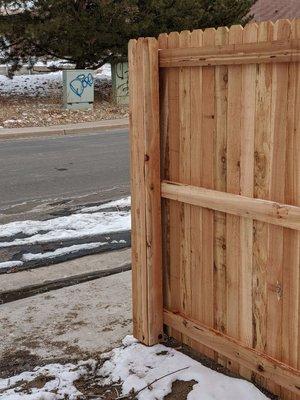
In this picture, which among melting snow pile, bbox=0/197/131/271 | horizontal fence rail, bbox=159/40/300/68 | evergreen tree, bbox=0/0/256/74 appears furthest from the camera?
evergreen tree, bbox=0/0/256/74

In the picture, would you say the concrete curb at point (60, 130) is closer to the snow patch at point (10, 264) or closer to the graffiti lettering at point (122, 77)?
the graffiti lettering at point (122, 77)

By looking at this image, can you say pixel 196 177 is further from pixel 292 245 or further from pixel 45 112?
pixel 45 112

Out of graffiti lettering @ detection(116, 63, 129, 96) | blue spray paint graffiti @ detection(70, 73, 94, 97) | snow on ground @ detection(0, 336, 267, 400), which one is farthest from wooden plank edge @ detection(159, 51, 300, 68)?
graffiti lettering @ detection(116, 63, 129, 96)

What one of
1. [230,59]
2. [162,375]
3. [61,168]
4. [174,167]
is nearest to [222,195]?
[174,167]

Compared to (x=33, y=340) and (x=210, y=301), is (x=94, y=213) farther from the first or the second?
(x=210, y=301)

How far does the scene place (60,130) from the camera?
16.9 meters

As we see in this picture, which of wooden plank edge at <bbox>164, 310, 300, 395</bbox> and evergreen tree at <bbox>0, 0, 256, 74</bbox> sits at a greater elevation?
evergreen tree at <bbox>0, 0, 256, 74</bbox>

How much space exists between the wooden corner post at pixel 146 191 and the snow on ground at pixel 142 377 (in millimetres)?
197

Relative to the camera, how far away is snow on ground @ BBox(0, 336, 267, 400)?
315 cm

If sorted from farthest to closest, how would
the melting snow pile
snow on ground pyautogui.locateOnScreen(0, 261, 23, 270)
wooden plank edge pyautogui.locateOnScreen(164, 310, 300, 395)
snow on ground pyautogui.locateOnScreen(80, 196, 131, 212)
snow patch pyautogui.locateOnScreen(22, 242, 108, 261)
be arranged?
1. snow on ground pyautogui.locateOnScreen(80, 196, 131, 212)
2. the melting snow pile
3. snow patch pyautogui.locateOnScreen(22, 242, 108, 261)
4. snow on ground pyautogui.locateOnScreen(0, 261, 23, 270)
5. wooden plank edge pyautogui.locateOnScreen(164, 310, 300, 395)

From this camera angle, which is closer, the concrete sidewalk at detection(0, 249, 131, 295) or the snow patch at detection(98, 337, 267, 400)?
the snow patch at detection(98, 337, 267, 400)

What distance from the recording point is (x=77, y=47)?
20.0 metres

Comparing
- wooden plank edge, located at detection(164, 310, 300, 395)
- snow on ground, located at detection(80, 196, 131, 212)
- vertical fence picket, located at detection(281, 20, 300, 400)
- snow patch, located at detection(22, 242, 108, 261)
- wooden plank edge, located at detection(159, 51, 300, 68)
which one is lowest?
snow patch, located at detection(22, 242, 108, 261)

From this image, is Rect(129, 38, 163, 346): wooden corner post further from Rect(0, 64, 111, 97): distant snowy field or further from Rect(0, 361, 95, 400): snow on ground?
Rect(0, 64, 111, 97): distant snowy field
